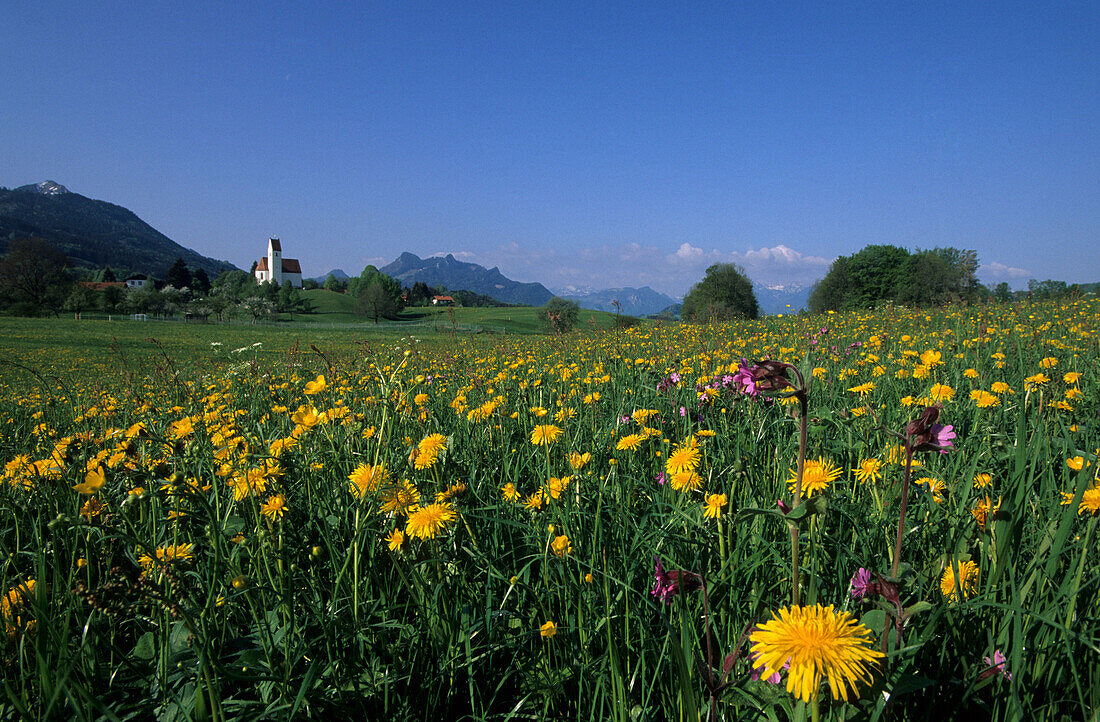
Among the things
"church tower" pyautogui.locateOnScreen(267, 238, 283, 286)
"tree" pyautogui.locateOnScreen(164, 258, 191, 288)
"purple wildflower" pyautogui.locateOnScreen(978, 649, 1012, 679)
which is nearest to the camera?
"purple wildflower" pyautogui.locateOnScreen(978, 649, 1012, 679)

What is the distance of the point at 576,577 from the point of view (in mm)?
1500

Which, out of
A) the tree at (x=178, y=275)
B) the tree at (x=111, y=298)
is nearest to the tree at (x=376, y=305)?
the tree at (x=111, y=298)

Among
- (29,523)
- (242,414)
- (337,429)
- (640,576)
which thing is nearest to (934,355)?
(640,576)

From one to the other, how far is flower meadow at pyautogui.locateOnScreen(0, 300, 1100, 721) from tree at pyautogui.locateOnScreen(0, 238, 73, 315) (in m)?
89.4

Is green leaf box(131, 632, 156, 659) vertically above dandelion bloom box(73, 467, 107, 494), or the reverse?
dandelion bloom box(73, 467, 107, 494)

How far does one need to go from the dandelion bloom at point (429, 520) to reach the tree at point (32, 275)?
9001 centimetres

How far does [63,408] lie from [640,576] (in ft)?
21.3

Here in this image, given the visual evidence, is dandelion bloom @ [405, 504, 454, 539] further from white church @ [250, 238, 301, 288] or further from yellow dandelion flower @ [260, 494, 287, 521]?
white church @ [250, 238, 301, 288]

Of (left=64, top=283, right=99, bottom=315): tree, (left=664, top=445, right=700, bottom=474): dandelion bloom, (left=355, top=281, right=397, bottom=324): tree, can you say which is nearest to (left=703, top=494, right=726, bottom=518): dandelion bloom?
(left=664, top=445, right=700, bottom=474): dandelion bloom

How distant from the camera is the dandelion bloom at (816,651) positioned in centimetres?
73

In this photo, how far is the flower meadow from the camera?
96cm

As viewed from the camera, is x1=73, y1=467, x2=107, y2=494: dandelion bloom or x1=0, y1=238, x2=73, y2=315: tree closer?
x1=73, y1=467, x2=107, y2=494: dandelion bloom

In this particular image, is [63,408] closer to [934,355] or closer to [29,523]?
[29,523]

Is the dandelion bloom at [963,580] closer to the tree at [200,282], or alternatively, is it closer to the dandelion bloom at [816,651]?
the dandelion bloom at [816,651]
